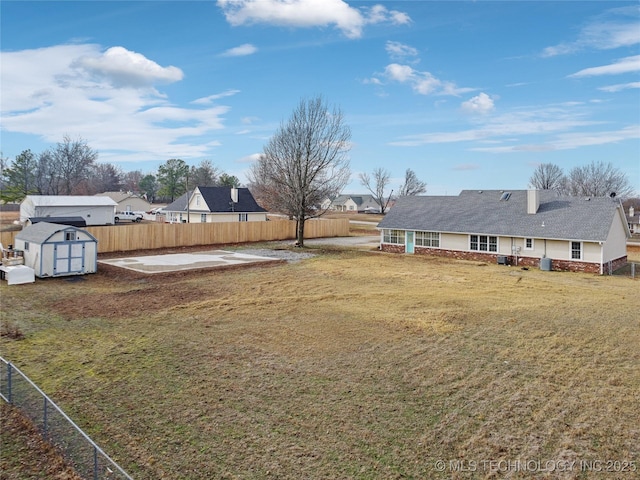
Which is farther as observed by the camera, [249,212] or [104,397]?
[249,212]

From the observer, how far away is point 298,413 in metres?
7.81

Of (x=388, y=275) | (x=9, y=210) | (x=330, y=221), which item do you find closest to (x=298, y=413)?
(x=388, y=275)

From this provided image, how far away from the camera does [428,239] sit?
31.5 metres

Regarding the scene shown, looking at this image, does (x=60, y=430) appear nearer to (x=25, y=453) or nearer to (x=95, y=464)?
(x=25, y=453)

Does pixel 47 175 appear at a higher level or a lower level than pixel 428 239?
higher

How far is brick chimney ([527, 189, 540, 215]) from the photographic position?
92.0 ft

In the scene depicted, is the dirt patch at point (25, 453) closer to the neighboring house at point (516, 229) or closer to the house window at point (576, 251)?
the neighboring house at point (516, 229)

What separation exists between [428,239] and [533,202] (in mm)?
7056

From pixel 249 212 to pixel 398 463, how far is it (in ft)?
142

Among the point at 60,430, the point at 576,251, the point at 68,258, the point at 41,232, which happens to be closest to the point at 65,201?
the point at 41,232

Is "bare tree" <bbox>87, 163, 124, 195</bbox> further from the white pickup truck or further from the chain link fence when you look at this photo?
the chain link fence

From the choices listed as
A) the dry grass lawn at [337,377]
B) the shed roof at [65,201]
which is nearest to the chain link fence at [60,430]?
the dry grass lawn at [337,377]

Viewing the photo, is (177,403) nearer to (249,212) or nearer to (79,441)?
(79,441)

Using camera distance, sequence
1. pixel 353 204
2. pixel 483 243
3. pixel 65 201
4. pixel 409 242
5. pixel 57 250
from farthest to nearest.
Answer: pixel 353 204, pixel 65 201, pixel 409 242, pixel 483 243, pixel 57 250
